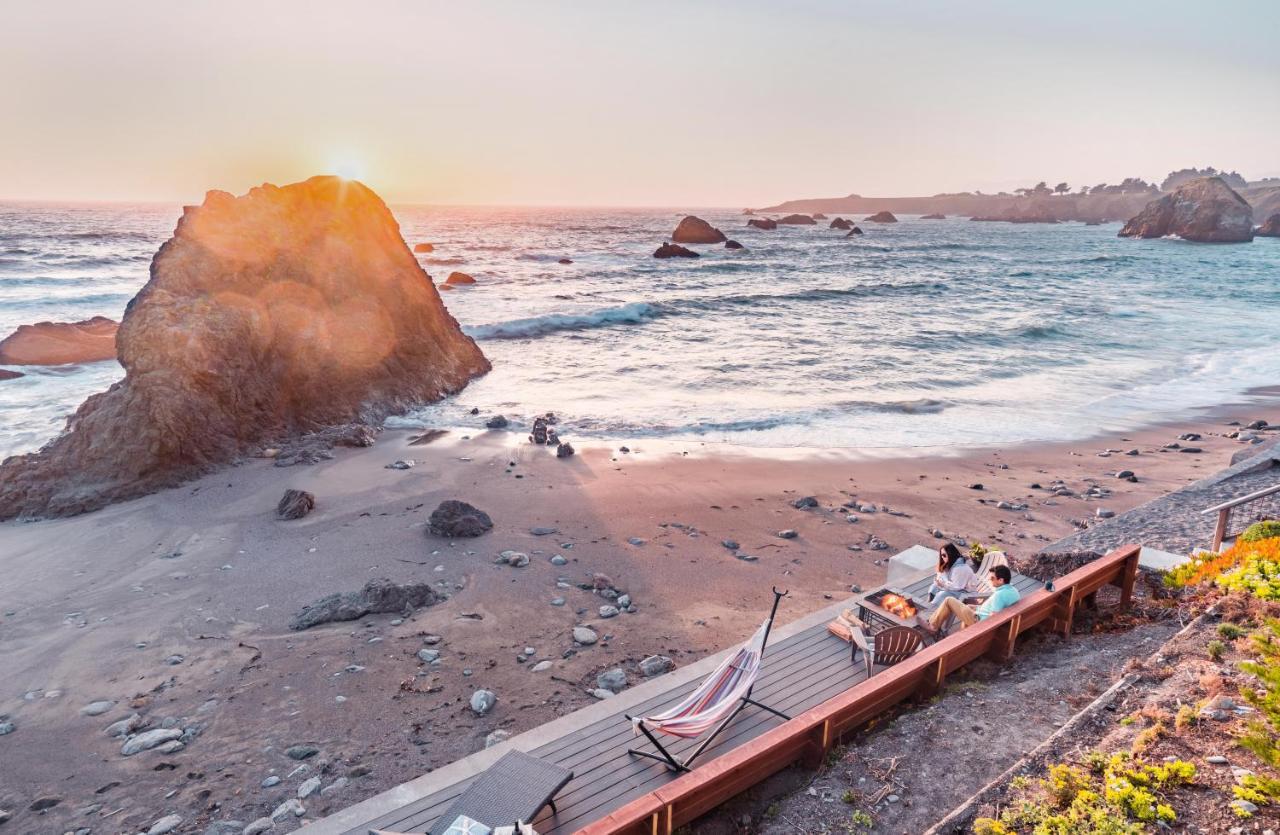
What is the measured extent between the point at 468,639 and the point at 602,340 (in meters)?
25.1

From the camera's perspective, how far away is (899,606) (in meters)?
7.57

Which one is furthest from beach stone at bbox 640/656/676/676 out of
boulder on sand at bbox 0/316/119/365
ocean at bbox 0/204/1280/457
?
boulder on sand at bbox 0/316/119/365

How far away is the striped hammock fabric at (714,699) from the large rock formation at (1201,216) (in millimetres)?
143948

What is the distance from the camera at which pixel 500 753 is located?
5754 millimetres

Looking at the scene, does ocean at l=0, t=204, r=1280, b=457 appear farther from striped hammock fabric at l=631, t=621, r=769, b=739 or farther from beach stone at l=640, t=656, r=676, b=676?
striped hammock fabric at l=631, t=621, r=769, b=739

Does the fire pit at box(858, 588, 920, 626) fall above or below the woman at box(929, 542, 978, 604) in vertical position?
below

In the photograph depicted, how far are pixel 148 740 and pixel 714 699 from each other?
19.4ft

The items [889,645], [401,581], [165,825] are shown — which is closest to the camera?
[165,825]

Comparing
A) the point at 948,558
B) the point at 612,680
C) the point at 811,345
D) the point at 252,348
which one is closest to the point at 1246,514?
the point at 948,558

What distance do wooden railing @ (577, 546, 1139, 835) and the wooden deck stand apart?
0.30 metres

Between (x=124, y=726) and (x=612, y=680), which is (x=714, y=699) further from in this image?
(x=124, y=726)

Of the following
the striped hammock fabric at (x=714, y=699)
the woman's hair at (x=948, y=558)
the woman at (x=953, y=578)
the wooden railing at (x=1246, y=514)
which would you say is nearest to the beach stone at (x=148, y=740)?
the striped hammock fabric at (x=714, y=699)

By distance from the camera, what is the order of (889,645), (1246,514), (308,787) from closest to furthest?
(308,787)
(889,645)
(1246,514)

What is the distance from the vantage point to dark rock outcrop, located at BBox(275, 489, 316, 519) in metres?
12.4
